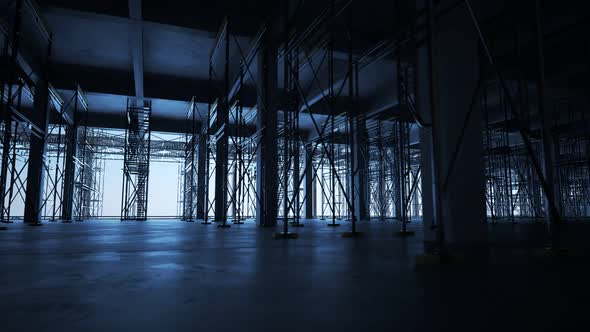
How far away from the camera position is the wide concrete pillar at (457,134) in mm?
3238

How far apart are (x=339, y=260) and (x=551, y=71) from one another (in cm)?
987

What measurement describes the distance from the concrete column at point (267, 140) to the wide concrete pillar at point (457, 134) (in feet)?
15.1

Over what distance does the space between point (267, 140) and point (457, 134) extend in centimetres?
539

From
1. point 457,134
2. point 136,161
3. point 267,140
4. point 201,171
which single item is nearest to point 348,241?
point 457,134

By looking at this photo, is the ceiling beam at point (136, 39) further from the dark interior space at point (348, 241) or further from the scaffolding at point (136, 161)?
the scaffolding at point (136, 161)

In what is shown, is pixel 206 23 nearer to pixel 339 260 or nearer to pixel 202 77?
pixel 202 77

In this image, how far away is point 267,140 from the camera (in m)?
8.25

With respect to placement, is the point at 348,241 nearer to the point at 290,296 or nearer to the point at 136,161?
the point at 290,296

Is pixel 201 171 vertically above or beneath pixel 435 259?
above

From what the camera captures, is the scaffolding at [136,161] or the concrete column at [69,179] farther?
the scaffolding at [136,161]

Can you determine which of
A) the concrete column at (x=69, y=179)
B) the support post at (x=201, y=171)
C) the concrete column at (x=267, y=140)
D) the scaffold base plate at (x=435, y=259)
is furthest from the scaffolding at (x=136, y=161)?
the scaffold base plate at (x=435, y=259)

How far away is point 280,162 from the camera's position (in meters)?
12.3

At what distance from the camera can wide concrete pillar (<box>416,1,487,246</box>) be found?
324 centimetres

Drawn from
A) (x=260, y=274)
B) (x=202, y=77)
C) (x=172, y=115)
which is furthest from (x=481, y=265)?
(x=172, y=115)
